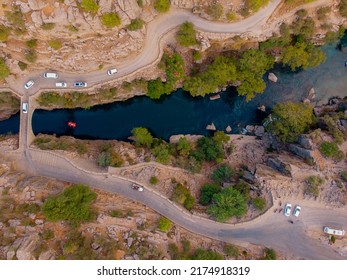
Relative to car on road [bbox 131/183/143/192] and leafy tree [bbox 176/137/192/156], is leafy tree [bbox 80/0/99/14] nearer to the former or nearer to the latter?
leafy tree [bbox 176/137/192/156]

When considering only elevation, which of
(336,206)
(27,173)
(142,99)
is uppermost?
(142,99)

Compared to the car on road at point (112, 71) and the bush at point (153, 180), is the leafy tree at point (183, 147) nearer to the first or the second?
the bush at point (153, 180)

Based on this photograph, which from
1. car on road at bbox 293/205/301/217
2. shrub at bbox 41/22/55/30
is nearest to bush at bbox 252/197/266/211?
car on road at bbox 293/205/301/217

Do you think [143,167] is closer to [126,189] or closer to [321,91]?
[126,189]

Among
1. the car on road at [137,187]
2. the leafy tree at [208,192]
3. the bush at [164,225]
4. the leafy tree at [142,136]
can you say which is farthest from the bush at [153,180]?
the leafy tree at [208,192]

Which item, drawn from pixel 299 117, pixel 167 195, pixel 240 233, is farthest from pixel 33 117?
pixel 299 117

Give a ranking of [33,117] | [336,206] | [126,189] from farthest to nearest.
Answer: [33,117] < [126,189] < [336,206]

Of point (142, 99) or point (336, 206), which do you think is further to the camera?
point (142, 99)

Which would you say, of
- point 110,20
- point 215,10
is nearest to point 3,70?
point 110,20
